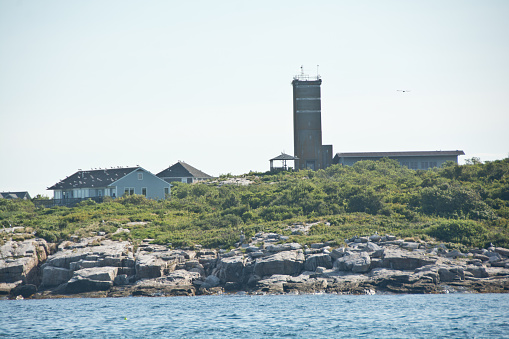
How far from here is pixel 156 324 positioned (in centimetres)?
2934

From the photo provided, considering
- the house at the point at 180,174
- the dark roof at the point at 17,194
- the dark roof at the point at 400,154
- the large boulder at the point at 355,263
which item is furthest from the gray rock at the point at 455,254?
the dark roof at the point at 17,194

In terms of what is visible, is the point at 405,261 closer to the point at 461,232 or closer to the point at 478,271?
the point at 478,271

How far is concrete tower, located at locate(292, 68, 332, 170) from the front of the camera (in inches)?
3428

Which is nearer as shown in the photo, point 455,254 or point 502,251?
point 455,254

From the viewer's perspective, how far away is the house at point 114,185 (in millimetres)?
73062

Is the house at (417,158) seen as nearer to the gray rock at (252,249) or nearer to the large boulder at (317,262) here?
the gray rock at (252,249)

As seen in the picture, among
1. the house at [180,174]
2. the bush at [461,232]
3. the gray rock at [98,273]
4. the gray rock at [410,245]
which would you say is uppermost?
the house at [180,174]

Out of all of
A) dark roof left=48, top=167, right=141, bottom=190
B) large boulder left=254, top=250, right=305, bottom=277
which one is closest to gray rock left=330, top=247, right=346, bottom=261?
large boulder left=254, top=250, right=305, bottom=277

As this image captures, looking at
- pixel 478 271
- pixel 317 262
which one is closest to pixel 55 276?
pixel 317 262

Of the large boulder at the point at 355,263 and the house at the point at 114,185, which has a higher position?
the house at the point at 114,185

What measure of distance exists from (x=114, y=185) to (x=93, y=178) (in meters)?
6.34

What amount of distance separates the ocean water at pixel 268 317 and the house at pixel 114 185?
3563cm

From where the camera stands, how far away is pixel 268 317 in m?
30.4

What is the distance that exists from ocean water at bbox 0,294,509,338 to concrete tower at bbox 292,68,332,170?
50851 millimetres
